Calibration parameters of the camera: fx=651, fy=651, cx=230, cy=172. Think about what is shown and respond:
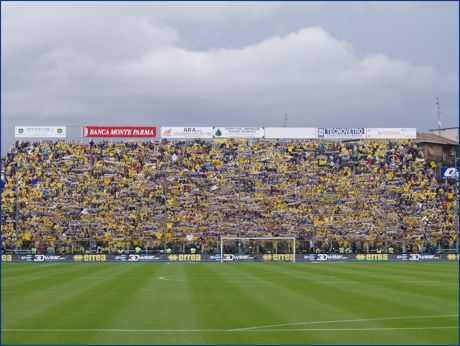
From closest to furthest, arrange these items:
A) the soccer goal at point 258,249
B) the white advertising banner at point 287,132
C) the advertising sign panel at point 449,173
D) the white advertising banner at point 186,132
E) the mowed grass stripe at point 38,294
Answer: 1. the mowed grass stripe at point 38,294
2. the soccer goal at point 258,249
3. the white advertising banner at point 186,132
4. the white advertising banner at point 287,132
5. the advertising sign panel at point 449,173

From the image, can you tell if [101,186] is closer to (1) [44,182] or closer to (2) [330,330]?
(1) [44,182]

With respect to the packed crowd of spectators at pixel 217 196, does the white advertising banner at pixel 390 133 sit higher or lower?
higher

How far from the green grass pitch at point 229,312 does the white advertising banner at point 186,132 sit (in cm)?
3931

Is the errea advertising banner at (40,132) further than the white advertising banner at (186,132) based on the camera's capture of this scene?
No

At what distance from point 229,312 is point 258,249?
4408 cm

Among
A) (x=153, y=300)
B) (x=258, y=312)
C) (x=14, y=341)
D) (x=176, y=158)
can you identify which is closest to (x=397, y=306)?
(x=258, y=312)

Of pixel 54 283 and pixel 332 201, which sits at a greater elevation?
pixel 332 201

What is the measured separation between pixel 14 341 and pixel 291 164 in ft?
195

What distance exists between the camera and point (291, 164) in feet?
239

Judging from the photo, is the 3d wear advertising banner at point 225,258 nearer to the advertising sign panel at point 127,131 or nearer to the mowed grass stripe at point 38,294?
the advertising sign panel at point 127,131

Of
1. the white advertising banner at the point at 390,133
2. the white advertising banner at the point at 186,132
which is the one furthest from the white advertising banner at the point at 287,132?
the white advertising banner at the point at 390,133

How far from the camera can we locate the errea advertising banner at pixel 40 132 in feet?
230

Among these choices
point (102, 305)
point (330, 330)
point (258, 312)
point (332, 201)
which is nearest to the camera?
point (330, 330)

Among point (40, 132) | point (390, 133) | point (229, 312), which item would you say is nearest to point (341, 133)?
point (390, 133)
